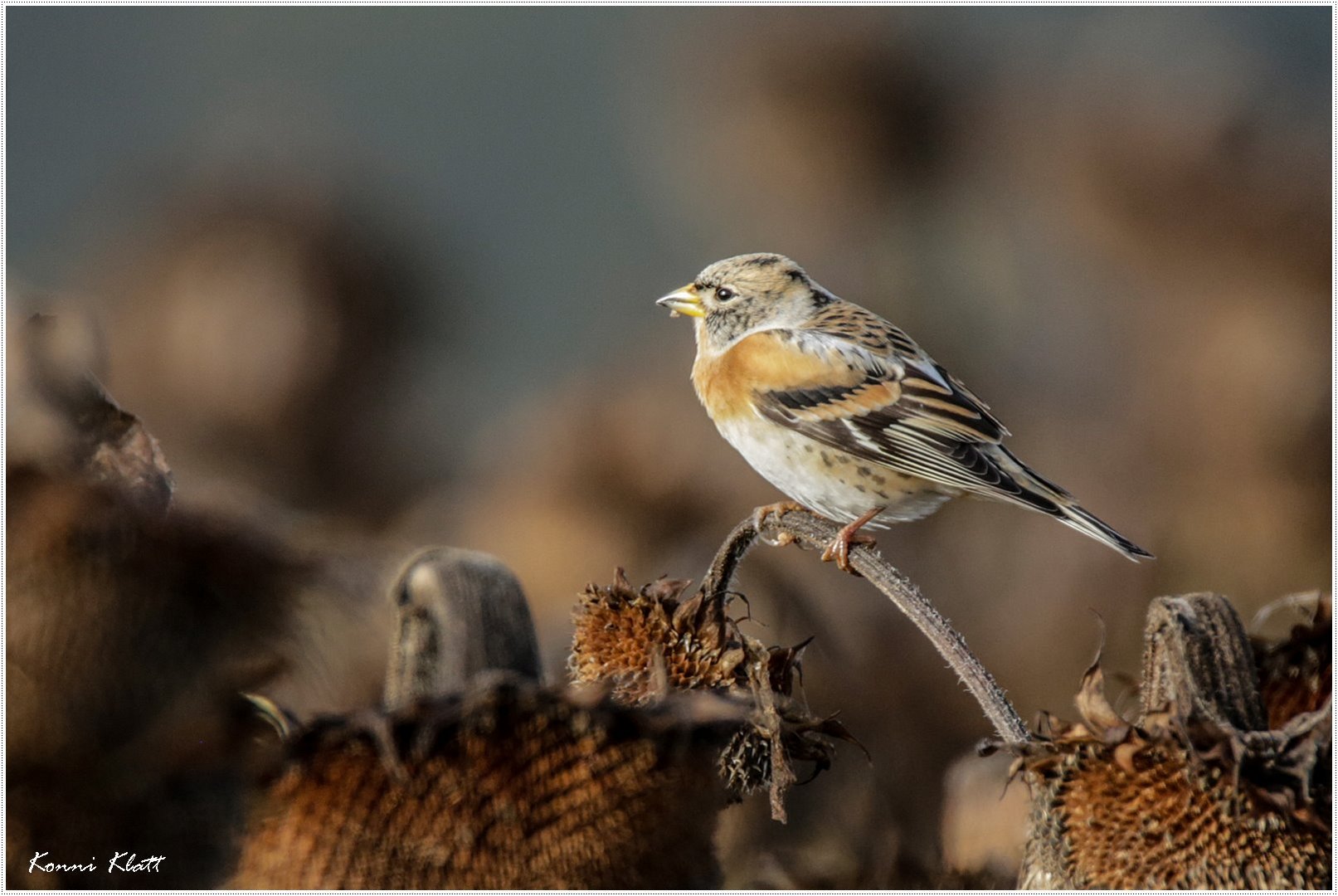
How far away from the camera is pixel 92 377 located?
2920 mm

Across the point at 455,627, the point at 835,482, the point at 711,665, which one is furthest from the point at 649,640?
the point at 835,482

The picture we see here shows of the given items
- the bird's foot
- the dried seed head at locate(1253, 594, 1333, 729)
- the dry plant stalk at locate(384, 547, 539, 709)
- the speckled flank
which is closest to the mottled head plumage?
the speckled flank

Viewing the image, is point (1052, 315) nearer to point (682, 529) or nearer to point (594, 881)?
point (682, 529)

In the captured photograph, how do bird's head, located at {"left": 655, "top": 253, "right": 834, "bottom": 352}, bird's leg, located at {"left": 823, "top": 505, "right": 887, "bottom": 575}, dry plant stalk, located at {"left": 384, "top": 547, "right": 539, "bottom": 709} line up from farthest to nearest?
bird's head, located at {"left": 655, "top": 253, "right": 834, "bottom": 352}
bird's leg, located at {"left": 823, "top": 505, "right": 887, "bottom": 575}
dry plant stalk, located at {"left": 384, "top": 547, "right": 539, "bottom": 709}

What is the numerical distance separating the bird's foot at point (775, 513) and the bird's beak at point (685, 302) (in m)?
0.56

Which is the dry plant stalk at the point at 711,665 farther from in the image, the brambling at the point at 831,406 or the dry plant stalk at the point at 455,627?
the brambling at the point at 831,406

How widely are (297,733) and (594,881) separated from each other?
501 mm

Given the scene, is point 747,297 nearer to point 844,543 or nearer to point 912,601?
point 844,543

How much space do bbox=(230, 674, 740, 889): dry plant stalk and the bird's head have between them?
5.81 ft

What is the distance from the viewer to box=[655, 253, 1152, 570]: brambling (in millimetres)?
3730

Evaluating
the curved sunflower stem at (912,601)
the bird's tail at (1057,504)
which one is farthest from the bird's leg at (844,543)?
the bird's tail at (1057,504)

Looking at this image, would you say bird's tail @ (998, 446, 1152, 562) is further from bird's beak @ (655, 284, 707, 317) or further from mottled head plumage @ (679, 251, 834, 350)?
bird's beak @ (655, 284, 707, 317)

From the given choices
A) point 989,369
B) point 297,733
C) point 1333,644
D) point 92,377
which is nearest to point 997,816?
point 1333,644

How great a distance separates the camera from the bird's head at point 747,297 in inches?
151
